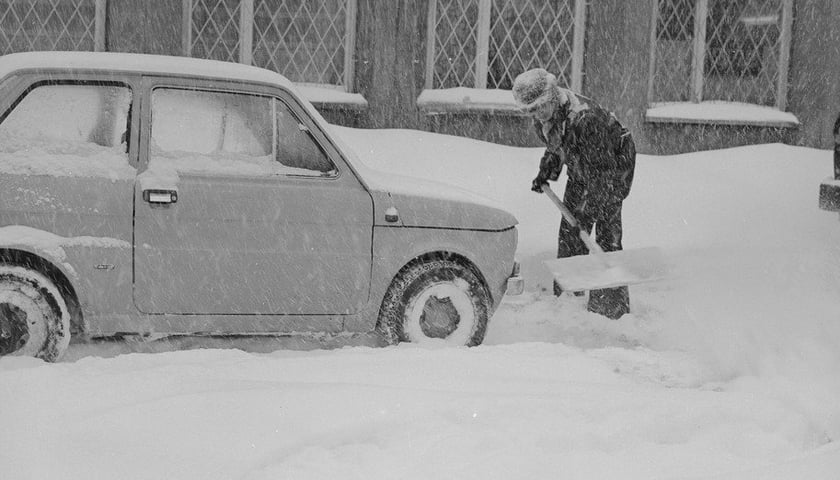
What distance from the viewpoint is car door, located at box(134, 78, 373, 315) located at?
549cm

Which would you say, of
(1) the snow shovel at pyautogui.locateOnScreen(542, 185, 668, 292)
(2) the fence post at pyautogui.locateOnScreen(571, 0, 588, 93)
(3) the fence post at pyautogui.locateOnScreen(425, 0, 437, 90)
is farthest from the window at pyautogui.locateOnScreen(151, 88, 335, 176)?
(2) the fence post at pyautogui.locateOnScreen(571, 0, 588, 93)

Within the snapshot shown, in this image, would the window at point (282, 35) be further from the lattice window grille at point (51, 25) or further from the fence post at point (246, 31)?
the lattice window grille at point (51, 25)

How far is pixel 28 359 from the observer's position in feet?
17.1

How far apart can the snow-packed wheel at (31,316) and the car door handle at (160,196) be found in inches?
26.0

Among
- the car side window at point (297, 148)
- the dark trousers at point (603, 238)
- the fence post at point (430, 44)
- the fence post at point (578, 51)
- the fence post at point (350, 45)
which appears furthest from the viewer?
the fence post at point (578, 51)

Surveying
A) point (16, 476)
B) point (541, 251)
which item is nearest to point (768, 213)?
point (541, 251)

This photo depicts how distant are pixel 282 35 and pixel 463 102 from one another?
2.17 meters

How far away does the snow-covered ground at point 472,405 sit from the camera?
3.78 m

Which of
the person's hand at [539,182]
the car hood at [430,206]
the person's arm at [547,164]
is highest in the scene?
the person's arm at [547,164]

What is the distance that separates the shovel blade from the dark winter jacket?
2.51 ft

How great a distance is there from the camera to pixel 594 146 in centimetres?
738

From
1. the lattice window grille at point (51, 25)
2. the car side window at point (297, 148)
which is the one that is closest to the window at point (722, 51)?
the lattice window grille at point (51, 25)

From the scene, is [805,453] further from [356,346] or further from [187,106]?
[187,106]

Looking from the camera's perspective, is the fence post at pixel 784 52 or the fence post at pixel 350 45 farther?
the fence post at pixel 784 52
